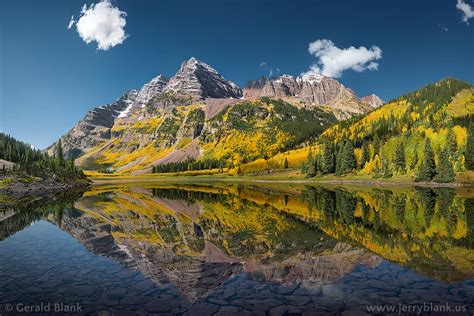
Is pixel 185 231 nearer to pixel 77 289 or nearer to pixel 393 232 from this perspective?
pixel 77 289

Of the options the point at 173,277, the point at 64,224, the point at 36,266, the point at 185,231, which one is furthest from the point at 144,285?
the point at 64,224

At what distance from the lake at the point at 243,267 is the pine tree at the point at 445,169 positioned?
299ft

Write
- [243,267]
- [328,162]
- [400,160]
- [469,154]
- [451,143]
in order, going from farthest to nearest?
[328,162] → [400,160] → [451,143] → [469,154] → [243,267]

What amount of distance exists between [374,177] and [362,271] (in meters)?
146

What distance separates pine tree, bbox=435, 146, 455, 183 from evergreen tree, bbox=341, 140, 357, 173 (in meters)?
52.7

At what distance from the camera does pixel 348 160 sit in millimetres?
175875

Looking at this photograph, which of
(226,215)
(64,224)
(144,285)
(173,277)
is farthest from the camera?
(226,215)

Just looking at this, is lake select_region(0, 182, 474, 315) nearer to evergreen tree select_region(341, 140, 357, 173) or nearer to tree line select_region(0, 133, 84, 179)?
tree line select_region(0, 133, 84, 179)

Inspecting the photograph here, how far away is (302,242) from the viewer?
103 feet

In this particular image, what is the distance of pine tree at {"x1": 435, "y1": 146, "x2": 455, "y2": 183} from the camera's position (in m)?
121

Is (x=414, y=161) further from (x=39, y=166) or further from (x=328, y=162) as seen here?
(x=39, y=166)

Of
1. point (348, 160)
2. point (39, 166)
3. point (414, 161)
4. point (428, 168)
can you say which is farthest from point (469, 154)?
point (39, 166)

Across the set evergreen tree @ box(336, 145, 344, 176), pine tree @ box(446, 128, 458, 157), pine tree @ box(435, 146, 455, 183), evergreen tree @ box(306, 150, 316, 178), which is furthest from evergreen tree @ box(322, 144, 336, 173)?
pine tree @ box(435, 146, 455, 183)

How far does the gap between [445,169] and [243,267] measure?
128 meters
